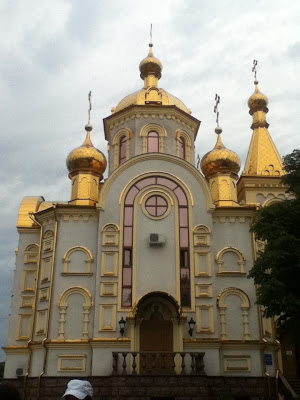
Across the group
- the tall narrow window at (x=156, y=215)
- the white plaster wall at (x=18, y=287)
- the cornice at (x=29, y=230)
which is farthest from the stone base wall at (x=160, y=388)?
the cornice at (x=29, y=230)

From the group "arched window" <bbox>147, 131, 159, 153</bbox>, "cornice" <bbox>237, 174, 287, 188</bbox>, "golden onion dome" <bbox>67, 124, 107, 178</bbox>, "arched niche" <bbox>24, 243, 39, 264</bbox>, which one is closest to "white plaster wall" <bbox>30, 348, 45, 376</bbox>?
"arched niche" <bbox>24, 243, 39, 264</bbox>

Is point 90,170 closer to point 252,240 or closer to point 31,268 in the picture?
point 31,268

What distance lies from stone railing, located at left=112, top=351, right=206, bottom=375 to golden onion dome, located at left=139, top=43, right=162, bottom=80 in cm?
1526

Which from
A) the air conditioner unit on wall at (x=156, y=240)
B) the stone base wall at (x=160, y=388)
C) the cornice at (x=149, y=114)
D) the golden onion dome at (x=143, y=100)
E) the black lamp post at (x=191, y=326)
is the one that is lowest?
the stone base wall at (x=160, y=388)

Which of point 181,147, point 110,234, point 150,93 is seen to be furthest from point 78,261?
point 150,93

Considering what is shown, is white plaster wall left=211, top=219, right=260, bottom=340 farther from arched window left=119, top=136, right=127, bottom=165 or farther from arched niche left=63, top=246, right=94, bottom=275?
arched window left=119, top=136, right=127, bottom=165

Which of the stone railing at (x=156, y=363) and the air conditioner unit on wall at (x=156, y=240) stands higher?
the air conditioner unit on wall at (x=156, y=240)

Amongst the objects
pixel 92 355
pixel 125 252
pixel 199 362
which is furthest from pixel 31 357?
pixel 199 362

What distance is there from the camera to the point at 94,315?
56.9 ft

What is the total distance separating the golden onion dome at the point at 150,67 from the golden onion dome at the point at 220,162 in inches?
258

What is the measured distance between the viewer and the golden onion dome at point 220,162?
20891mm

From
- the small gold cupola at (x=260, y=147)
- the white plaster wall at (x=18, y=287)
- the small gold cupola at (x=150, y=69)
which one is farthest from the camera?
the small gold cupola at (x=150, y=69)

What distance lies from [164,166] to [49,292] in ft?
22.6

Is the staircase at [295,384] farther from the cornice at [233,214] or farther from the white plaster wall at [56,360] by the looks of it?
the white plaster wall at [56,360]
